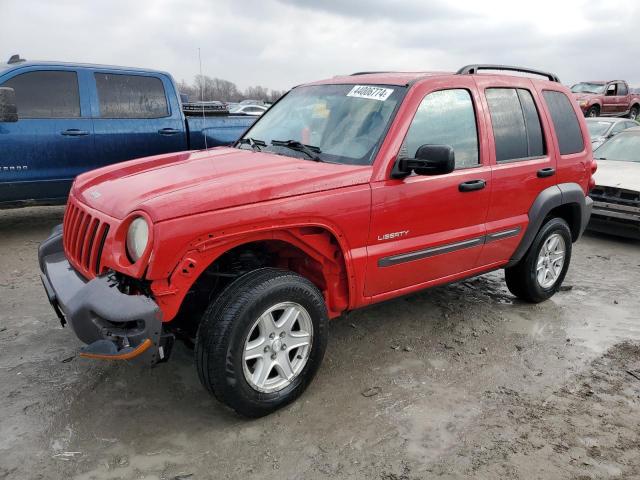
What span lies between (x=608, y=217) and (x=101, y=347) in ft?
22.0

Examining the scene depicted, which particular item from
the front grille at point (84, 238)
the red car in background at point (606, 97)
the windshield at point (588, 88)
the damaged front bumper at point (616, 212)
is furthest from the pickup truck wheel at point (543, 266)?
the windshield at point (588, 88)

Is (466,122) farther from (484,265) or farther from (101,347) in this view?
(101,347)

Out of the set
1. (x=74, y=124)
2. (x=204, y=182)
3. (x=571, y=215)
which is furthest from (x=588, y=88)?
(x=204, y=182)

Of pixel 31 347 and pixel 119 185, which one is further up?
pixel 119 185

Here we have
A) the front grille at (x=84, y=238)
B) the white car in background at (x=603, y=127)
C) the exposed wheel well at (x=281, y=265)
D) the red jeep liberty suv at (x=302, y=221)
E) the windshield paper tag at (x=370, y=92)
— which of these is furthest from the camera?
the white car in background at (x=603, y=127)

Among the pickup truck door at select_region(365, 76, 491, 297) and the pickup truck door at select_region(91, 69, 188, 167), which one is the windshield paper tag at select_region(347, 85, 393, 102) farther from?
the pickup truck door at select_region(91, 69, 188, 167)

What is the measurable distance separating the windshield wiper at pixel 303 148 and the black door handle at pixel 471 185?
3.24ft

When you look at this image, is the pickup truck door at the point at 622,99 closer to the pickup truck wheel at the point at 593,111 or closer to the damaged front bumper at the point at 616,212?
the pickup truck wheel at the point at 593,111

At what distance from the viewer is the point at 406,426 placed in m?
2.95

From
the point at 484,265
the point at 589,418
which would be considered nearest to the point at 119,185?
the point at 484,265

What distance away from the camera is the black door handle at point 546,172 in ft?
13.8

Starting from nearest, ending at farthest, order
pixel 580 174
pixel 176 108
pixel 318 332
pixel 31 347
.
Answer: pixel 318 332, pixel 31 347, pixel 580 174, pixel 176 108

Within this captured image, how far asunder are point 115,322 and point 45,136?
433 cm

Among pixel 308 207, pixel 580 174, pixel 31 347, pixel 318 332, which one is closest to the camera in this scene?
pixel 308 207
